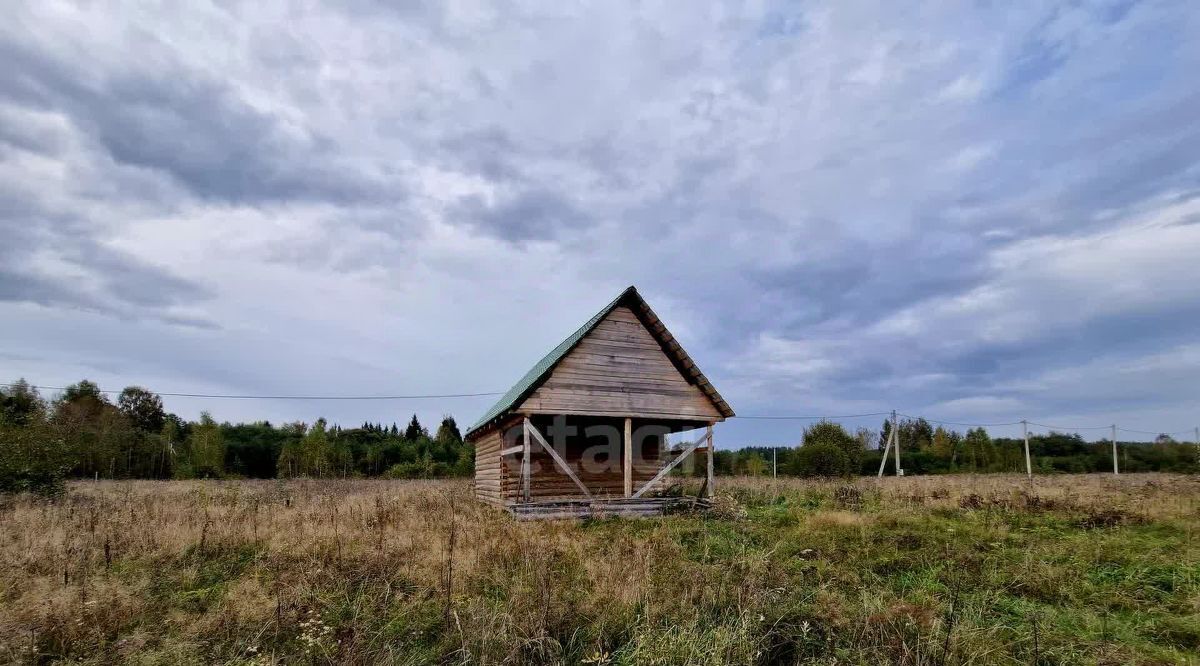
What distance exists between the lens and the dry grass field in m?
5.49

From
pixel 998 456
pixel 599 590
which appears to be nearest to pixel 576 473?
pixel 599 590

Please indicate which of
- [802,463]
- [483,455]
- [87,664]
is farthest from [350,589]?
[802,463]

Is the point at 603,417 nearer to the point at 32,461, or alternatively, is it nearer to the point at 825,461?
the point at 32,461

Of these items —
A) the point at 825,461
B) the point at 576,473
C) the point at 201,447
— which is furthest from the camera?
the point at 201,447

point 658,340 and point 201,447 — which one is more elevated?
point 658,340

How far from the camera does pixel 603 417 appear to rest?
16547 mm

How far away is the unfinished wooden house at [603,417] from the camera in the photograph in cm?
1542

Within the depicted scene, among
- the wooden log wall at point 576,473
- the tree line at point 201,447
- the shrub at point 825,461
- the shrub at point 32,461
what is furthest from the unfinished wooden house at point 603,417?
the tree line at point 201,447

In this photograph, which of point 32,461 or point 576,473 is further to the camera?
point 576,473

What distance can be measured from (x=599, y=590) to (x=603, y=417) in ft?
32.1

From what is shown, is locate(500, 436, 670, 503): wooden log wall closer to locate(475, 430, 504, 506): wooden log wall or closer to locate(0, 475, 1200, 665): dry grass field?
locate(475, 430, 504, 506): wooden log wall

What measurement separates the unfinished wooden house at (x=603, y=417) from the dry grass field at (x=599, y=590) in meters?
3.42

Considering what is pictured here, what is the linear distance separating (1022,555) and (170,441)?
1951 inches

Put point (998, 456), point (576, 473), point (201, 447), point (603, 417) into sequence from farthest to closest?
point (998, 456), point (201, 447), point (576, 473), point (603, 417)
